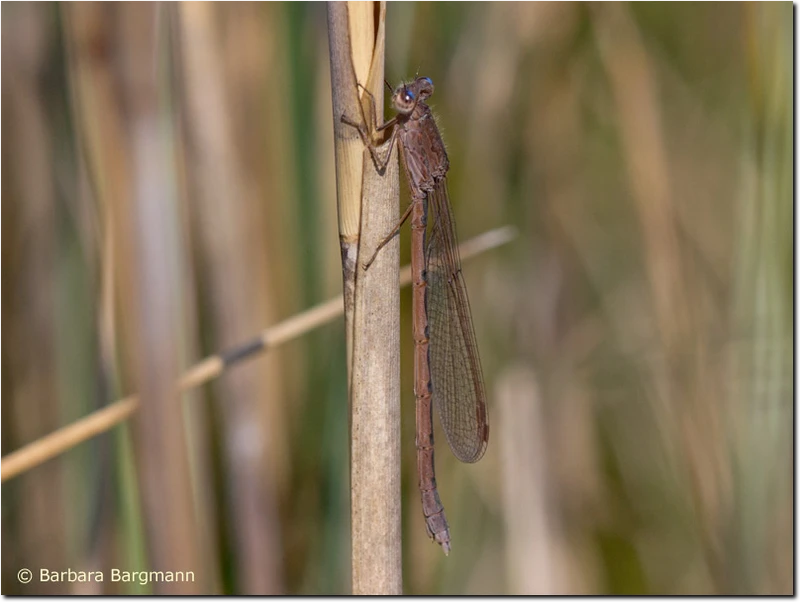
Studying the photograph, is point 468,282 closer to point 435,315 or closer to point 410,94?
point 435,315

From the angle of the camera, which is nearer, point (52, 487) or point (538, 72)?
point (52, 487)

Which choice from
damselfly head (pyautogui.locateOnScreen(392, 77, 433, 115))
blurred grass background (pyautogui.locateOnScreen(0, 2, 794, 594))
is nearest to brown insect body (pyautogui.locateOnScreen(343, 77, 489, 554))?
damselfly head (pyautogui.locateOnScreen(392, 77, 433, 115))

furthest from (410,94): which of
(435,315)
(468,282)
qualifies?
(468,282)

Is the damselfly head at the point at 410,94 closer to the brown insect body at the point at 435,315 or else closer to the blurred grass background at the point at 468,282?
the brown insect body at the point at 435,315

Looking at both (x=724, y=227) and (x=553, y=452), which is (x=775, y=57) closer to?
(x=724, y=227)

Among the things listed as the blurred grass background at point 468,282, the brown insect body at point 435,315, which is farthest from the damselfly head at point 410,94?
the blurred grass background at point 468,282

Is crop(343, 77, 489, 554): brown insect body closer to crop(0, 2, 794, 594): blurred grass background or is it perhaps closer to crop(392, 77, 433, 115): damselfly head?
crop(392, 77, 433, 115): damselfly head

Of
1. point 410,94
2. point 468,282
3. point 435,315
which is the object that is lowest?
point 435,315

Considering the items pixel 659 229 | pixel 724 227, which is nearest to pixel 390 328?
pixel 659 229

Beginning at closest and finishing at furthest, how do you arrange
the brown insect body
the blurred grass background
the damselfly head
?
1. the blurred grass background
2. the damselfly head
3. the brown insect body
